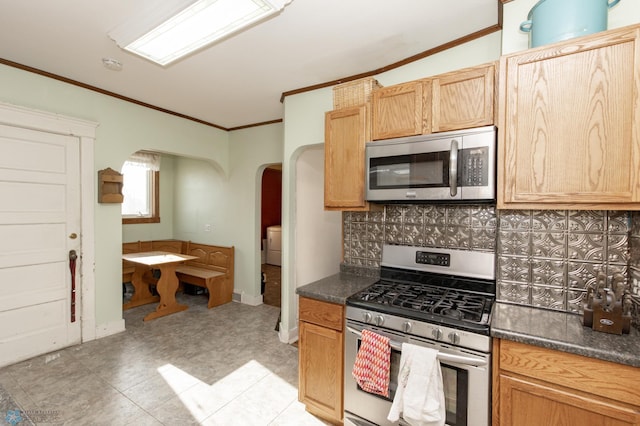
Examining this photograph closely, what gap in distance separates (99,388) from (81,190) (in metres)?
1.86

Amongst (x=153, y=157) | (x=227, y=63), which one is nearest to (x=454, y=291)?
(x=227, y=63)

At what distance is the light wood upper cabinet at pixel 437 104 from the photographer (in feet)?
5.38

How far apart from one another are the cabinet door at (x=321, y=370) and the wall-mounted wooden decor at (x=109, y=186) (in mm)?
2545

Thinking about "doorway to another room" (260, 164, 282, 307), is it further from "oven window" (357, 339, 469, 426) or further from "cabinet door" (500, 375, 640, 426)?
"cabinet door" (500, 375, 640, 426)

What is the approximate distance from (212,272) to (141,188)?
6.49 ft

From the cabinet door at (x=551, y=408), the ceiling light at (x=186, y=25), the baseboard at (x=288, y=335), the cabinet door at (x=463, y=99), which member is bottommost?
the baseboard at (x=288, y=335)

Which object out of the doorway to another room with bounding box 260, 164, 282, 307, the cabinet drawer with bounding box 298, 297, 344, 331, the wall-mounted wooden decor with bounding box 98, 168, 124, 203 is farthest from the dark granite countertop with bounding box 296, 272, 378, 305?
the doorway to another room with bounding box 260, 164, 282, 307

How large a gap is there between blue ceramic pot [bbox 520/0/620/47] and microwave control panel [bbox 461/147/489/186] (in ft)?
1.97

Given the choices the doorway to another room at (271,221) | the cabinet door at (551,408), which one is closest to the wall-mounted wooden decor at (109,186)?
the cabinet door at (551,408)

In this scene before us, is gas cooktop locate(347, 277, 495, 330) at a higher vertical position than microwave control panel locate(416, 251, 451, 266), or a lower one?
lower

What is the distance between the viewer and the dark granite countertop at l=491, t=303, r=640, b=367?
3.87ft

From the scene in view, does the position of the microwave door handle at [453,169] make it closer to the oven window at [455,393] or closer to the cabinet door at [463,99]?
the cabinet door at [463,99]

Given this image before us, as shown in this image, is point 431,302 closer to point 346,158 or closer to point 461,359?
point 461,359

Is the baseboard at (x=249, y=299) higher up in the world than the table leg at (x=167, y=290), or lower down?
lower down
